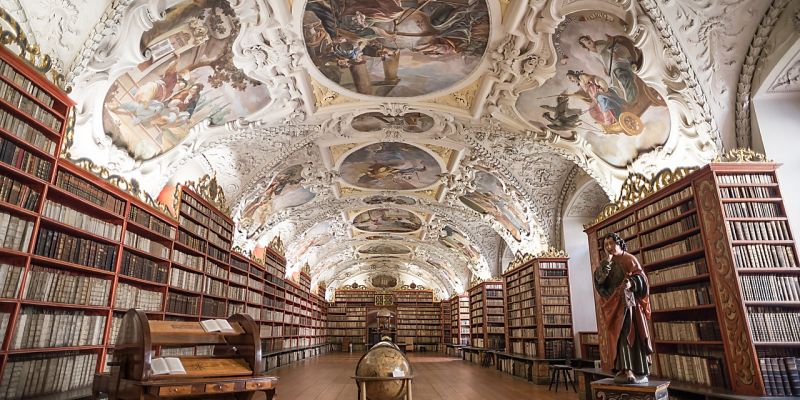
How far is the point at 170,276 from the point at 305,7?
210 inches

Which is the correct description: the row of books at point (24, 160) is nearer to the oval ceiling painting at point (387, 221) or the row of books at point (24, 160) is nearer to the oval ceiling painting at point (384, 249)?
the oval ceiling painting at point (387, 221)

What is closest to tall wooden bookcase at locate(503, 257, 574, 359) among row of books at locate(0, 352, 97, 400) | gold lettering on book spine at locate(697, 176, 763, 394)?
gold lettering on book spine at locate(697, 176, 763, 394)

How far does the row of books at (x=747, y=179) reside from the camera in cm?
596

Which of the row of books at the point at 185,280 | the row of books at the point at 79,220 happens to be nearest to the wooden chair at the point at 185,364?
the row of books at the point at 79,220

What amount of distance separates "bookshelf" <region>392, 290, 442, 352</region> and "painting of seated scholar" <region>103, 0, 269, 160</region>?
86.0 ft

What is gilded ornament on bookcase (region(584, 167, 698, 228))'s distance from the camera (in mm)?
6848

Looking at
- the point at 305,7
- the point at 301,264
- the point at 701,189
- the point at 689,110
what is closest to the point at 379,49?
the point at 305,7

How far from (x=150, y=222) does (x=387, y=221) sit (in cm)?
1324

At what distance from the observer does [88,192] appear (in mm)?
6191

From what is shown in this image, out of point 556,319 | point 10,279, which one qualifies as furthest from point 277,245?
point 10,279

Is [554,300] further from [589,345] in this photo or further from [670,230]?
[670,230]

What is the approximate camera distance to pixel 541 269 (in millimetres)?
12023

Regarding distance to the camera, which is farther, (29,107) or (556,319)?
(556,319)

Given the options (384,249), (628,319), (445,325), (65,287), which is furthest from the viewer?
(445,325)
